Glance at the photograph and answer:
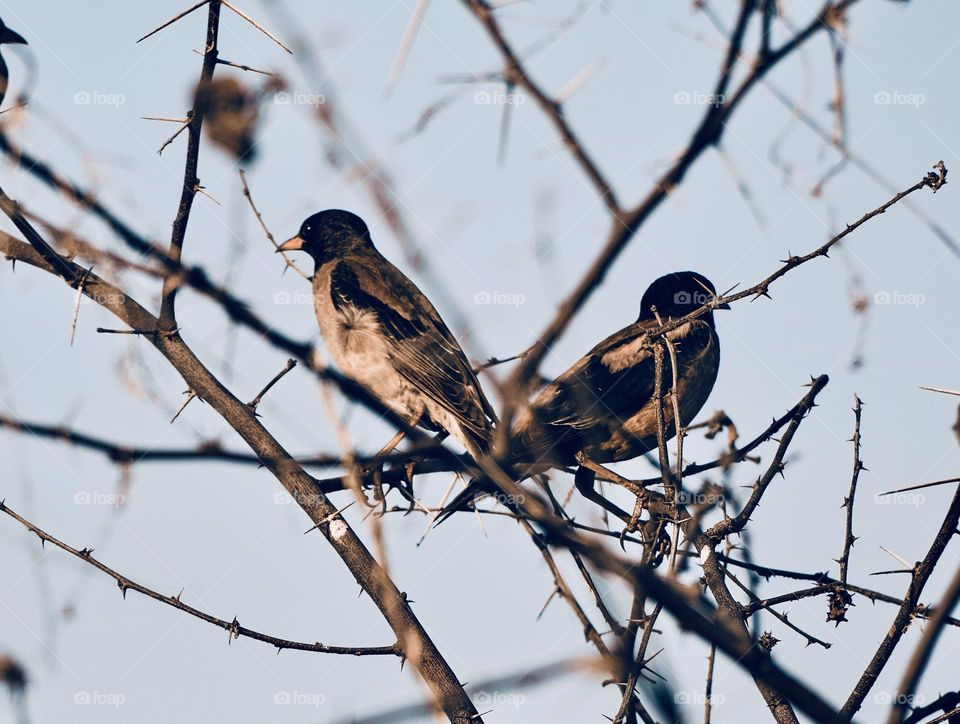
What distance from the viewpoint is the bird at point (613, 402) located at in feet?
19.1

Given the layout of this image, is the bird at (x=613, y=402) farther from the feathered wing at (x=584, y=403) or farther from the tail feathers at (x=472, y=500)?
the tail feathers at (x=472, y=500)

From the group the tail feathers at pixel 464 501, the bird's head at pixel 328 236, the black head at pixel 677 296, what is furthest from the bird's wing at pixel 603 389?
the bird's head at pixel 328 236

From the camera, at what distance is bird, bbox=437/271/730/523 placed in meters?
5.82

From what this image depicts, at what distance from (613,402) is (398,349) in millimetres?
1371

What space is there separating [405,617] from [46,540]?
3.99 ft

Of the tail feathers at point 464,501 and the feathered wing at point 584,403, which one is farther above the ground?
the feathered wing at point 584,403

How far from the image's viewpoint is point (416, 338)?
6.51 meters

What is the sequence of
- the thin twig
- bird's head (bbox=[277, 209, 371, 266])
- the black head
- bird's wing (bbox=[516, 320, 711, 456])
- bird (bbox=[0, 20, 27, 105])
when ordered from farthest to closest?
bird's head (bbox=[277, 209, 371, 266]), the black head, bird's wing (bbox=[516, 320, 711, 456]), bird (bbox=[0, 20, 27, 105]), the thin twig

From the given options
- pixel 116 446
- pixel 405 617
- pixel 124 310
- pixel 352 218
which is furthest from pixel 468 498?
pixel 352 218

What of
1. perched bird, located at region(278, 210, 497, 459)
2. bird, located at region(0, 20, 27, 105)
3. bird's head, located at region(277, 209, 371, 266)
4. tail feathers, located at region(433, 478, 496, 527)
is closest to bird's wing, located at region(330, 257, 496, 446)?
perched bird, located at region(278, 210, 497, 459)

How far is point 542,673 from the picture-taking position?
1.55 m

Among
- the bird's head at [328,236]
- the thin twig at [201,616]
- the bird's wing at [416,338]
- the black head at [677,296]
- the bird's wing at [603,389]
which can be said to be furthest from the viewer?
the bird's head at [328,236]

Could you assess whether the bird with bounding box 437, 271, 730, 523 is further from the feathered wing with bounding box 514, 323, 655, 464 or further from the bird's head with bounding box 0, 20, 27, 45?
the bird's head with bounding box 0, 20, 27, 45

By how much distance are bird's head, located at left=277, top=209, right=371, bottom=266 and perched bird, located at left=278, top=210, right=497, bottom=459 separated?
13 centimetres
